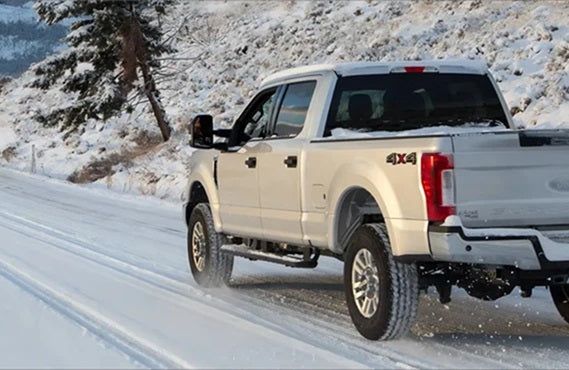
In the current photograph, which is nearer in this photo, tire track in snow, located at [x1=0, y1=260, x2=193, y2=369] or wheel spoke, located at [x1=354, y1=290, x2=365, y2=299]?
tire track in snow, located at [x1=0, y1=260, x2=193, y2=369]

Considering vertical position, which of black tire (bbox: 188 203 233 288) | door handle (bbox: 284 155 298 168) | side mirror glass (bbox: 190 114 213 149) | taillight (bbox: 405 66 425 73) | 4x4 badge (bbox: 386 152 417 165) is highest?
taillight (bbox: 405 66 425 73)

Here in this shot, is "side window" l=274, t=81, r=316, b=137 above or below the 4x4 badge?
above

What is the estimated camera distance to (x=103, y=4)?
84.8ft

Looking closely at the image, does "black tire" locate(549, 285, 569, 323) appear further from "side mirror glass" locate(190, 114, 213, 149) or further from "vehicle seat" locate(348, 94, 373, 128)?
"side mirror glass" locate(190, 114, 213, 149)

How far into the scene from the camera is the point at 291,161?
22.6ft

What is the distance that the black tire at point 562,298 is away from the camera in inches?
264

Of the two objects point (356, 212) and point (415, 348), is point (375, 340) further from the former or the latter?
point (356, 212)

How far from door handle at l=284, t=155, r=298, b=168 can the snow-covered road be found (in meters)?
1.22

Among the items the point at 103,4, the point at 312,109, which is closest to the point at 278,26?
A: the point at 103,4

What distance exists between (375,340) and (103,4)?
2181 cm

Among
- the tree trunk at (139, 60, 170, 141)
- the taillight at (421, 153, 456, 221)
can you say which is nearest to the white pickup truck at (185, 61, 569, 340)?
the taillight at (421, 153, 456, 221)

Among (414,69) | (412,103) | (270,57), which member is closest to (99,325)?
(412,103)

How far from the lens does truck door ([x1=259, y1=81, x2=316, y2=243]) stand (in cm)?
691

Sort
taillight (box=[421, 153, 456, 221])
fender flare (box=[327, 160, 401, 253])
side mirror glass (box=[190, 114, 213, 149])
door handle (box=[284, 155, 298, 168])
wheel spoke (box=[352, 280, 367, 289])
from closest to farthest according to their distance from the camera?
taillight (box=[421, 153, 456, 221]) < fender flare (box=[327, 160, 401, 253]) < wheel spoke (box=[352, 280, 367, 289]) < door handle (box=[284, 155, 298, 168]) < side mirror glass (box=[190, 114, 213, 149])
